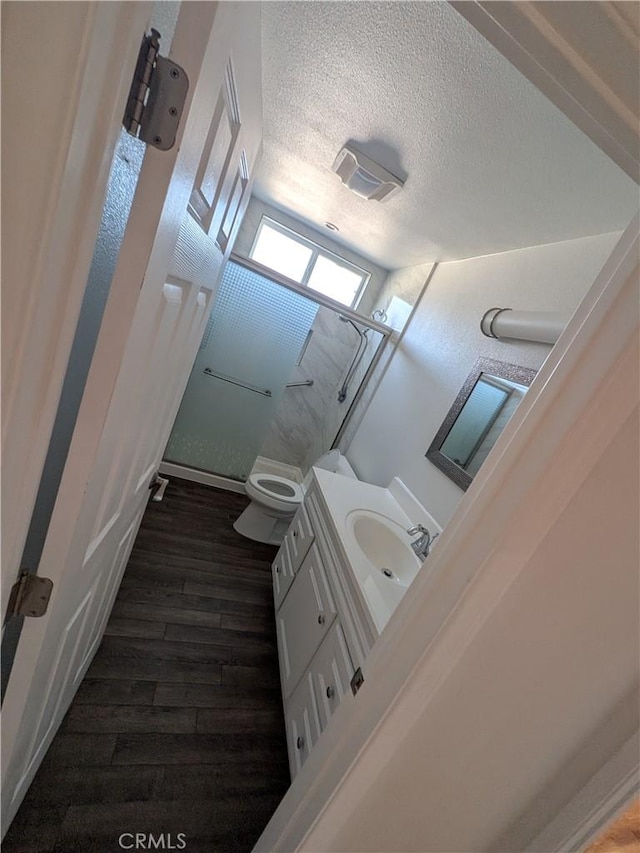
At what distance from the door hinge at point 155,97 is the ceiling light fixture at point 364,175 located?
1.34 meters

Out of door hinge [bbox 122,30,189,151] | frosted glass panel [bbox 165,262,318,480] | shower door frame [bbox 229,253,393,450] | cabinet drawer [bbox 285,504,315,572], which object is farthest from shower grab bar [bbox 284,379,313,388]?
door hinge [bbox 122,30,189,151]

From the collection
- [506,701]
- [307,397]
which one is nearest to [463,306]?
[307,397]

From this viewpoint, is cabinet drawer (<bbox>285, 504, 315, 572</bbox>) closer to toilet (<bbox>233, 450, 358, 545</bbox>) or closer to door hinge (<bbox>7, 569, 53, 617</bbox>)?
toilet (<bbox>233, 450, 358, 545</bbox>)

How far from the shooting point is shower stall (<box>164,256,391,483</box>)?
264 centimetres

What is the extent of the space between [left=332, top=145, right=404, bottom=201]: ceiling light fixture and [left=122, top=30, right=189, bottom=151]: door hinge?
134 centimetres

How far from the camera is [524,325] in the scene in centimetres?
147

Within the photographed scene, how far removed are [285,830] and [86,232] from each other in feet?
4.34

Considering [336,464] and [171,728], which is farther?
[336,464]

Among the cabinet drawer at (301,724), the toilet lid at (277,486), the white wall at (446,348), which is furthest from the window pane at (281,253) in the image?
the cabinet drawer at (301,724)

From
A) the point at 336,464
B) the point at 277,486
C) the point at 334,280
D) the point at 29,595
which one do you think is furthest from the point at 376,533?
the point at 334,280

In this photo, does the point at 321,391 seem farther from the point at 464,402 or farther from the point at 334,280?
the point at 464,402

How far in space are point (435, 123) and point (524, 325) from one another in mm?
836

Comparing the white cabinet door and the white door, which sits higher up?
the white door

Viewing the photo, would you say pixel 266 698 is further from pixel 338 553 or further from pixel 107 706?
pixel 338 553
